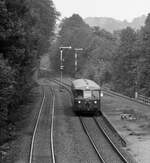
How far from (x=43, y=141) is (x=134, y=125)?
858 centimetres

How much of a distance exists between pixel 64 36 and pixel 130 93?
165ft

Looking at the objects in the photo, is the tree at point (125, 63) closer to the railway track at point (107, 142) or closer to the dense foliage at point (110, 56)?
the dense foliage at point (110, 56)

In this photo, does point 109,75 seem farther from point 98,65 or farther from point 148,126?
point 148,126

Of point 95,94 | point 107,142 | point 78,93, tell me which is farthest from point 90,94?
point 107,142

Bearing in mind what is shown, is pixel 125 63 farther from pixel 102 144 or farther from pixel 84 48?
pixel 102 144

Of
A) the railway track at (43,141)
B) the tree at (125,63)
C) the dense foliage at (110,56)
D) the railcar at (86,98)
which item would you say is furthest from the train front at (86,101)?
the tree at (125,63)

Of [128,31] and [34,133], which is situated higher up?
[128,31]

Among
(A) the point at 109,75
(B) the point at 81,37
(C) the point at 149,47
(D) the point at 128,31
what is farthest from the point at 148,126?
(B) the point at 81,37

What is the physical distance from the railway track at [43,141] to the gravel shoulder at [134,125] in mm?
4570

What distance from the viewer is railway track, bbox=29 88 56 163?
2228cm

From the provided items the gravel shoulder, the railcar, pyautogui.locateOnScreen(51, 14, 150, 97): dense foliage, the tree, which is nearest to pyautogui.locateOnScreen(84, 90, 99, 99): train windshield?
the railcar

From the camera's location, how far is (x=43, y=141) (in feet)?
86.7

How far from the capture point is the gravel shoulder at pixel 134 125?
23866 millimetres

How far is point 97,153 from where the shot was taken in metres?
23.1
